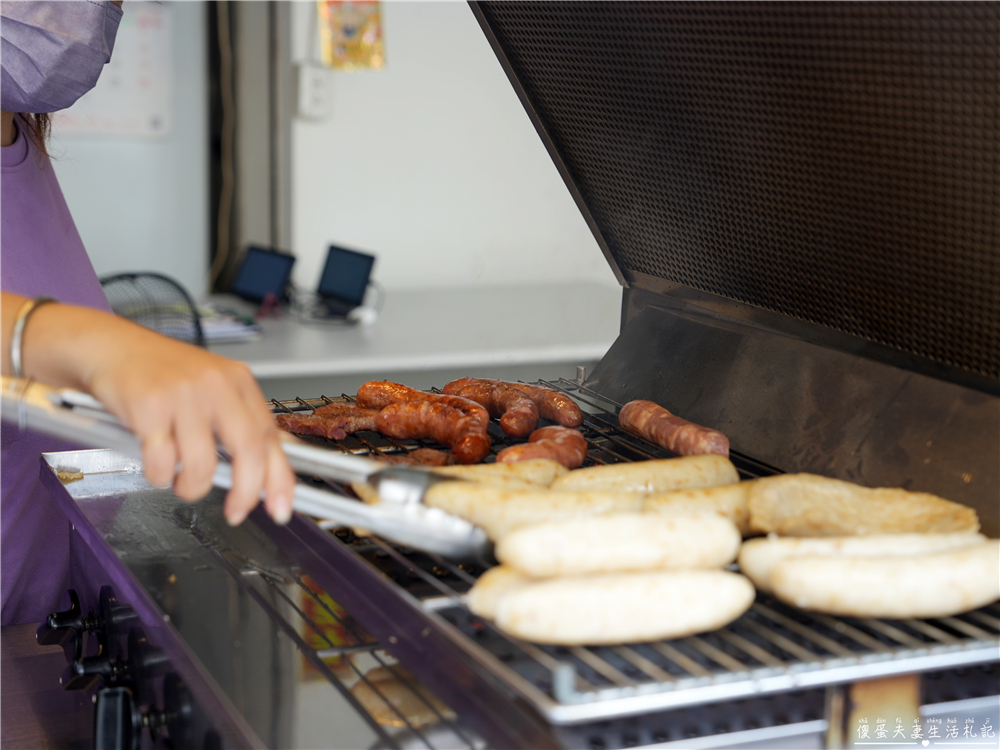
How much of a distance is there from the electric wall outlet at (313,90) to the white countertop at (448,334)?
852 mm

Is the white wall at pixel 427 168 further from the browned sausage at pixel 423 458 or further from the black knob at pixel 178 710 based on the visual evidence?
the black knob at pixel 178 710

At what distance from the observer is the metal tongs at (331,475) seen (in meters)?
0.88

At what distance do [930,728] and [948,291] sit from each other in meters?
0.56

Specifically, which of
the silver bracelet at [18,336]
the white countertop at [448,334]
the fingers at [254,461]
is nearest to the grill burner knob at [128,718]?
the fingers at [254,461]

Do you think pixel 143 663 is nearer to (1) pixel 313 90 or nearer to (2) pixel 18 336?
(2) pixel 18 336

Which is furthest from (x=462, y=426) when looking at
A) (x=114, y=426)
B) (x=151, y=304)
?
(x=151, y=304)

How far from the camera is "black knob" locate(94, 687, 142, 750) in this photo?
1.02 meters

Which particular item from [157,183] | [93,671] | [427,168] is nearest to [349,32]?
[427,168]

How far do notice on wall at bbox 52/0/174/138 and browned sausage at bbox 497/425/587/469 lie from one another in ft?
11.0

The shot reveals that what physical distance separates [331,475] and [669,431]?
69 cm

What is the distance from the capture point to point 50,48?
59.9 inches

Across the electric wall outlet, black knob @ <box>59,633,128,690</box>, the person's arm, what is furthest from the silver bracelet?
the electric wall outlet

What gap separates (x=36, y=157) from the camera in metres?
1.81

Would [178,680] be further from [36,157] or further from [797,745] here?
[36,157]
